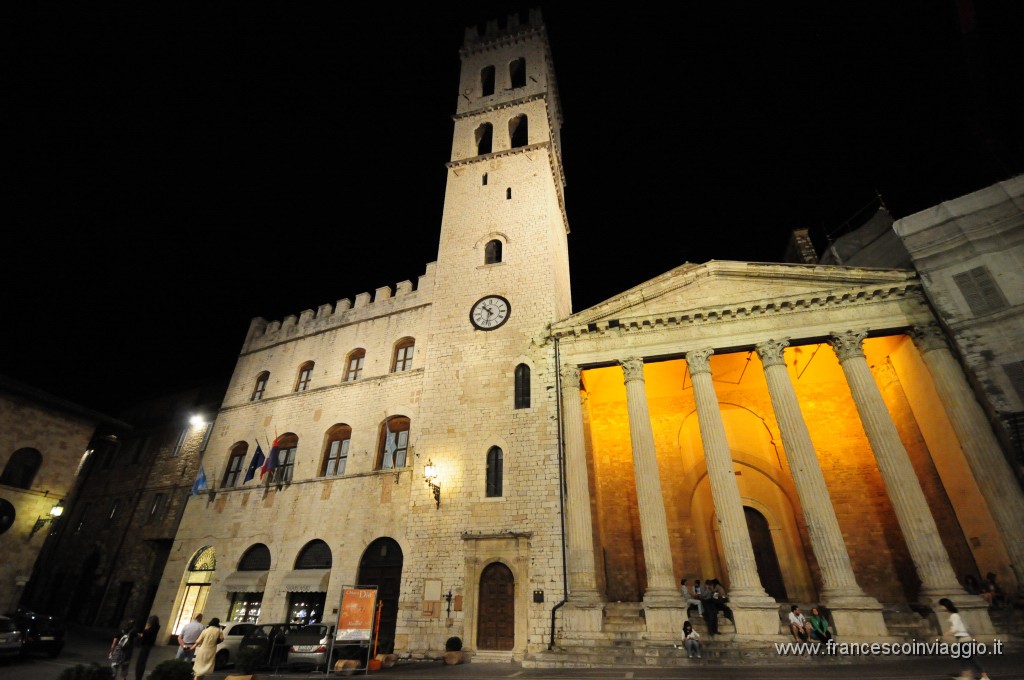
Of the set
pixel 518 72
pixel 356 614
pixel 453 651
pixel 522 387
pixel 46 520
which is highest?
pixel 518 72

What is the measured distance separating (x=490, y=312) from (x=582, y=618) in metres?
10.4

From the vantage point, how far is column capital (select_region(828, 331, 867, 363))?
533 inches

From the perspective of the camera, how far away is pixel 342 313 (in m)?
21.1

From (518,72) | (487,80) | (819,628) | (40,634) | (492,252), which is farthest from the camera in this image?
(518,72)

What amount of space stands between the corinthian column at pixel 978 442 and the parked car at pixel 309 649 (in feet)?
52.5

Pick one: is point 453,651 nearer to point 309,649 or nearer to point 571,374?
point 309,649

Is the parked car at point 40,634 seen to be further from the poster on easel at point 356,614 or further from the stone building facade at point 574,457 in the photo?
the poster on easel at point 356,614

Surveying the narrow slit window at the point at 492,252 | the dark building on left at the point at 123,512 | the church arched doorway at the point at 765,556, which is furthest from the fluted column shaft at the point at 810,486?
the dark building on left at the point at 123,512

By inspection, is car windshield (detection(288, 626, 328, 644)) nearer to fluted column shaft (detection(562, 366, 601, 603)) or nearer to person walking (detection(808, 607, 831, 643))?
fluted column shaft (detection(562, 366, 601, 603))

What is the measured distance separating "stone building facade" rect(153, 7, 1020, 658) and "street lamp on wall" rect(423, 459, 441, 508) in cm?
7

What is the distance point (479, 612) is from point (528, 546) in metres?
2.20

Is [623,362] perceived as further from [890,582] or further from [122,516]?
[122,516]

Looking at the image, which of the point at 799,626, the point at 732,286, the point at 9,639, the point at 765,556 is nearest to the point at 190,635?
the point at 9,639

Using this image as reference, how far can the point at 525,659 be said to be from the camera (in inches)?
448
